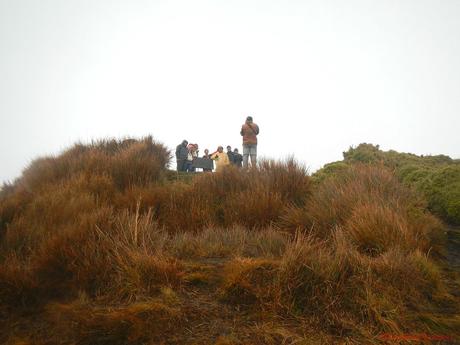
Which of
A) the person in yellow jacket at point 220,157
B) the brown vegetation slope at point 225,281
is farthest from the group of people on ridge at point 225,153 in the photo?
the brown vegetation slope at point 225,281

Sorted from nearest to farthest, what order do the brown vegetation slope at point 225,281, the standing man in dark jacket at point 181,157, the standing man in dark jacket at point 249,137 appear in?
1. the brown vegetation slope at point 225,281
2. the standing man in dark jacket at point 249,137
3. the standing man in dark jacket at point 181,157

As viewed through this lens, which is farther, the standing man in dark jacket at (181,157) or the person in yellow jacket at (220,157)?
the person in yellow jacket at (220,157)

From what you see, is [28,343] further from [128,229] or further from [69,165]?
[69,165]

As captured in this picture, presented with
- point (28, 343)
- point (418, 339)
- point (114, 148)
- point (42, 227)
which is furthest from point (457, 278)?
point (114, 148)

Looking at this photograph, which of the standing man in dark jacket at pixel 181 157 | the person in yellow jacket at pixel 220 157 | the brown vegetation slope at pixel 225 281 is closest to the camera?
the brown vegetation slope at pixel 225 281

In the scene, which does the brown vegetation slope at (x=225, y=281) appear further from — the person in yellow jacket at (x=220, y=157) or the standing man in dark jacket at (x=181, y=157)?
the person in yellow jacket at (x=220, y=157)

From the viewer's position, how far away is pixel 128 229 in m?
4.39

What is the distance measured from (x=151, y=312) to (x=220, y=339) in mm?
719

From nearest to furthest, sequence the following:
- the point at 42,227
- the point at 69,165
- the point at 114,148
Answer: the point at 42,227
the point at 69,165
the point at 114,148

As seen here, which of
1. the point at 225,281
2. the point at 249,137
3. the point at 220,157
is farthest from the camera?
the point at 220,157

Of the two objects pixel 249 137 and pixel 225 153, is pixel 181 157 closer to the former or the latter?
pixel 225 153

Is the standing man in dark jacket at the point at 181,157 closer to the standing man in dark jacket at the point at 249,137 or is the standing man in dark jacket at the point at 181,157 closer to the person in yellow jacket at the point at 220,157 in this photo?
the person in yellow jacket at the point at 220,157

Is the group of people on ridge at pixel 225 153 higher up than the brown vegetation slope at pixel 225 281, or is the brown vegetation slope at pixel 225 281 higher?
the group of people on ridge at pixel 225 153

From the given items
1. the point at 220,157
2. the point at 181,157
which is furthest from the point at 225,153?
the point at 181,157
